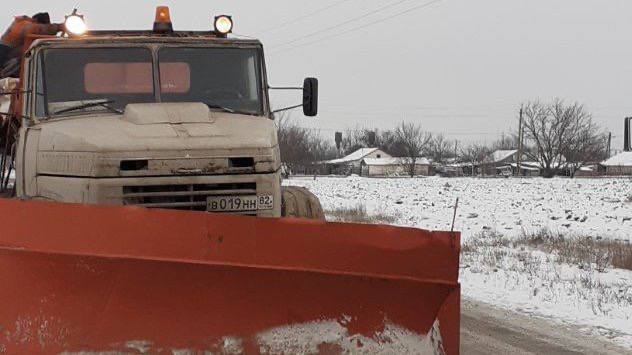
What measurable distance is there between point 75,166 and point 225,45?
1.93 meters

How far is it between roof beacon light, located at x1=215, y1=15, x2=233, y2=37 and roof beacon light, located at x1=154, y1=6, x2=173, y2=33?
0.41m

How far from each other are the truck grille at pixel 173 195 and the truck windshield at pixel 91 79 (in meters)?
1.23

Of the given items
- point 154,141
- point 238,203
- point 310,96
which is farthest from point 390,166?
point 154,141

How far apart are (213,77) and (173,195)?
1.72m

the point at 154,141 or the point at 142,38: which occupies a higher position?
the point at 142,38

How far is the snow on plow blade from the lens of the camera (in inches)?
130

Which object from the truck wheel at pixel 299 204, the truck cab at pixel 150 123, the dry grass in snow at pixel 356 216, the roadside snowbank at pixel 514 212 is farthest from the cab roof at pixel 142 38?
the dry grass in snow at pixel 356 216

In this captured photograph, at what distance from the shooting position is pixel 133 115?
4.81 meters

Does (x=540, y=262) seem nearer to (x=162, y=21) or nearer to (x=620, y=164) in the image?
(x=162, y=21)

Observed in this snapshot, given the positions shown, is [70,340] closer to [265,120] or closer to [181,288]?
[181,288]

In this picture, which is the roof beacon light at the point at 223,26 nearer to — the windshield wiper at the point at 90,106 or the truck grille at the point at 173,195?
the windshield wiper at the point at 90,106

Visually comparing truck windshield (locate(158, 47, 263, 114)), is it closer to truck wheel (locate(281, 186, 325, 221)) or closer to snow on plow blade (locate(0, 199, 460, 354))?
truck wheel (locate(281, 186, 325, 221))

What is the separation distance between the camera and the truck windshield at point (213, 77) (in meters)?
5.49

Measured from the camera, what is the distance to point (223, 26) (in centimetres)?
616
